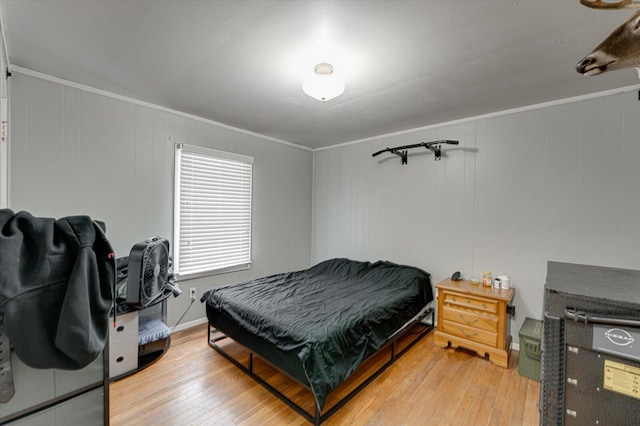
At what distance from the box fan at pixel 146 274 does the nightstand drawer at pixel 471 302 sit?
8.90 ft

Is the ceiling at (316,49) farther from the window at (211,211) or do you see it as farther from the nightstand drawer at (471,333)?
the nightstand drawer at (471,333)

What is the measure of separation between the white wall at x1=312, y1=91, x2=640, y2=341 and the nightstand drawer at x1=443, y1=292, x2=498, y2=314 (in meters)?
0.47

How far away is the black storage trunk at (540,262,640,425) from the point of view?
2.56 feet

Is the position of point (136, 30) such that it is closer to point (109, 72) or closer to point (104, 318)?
point (109, 72)

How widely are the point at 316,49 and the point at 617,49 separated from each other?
58.1 inches

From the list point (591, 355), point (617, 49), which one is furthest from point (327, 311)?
point (617, 49)

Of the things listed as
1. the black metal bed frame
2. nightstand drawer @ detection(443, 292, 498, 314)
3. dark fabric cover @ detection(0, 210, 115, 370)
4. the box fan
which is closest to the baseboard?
Result: the black metal bed frame

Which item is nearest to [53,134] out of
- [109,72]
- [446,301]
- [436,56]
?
[109,72]

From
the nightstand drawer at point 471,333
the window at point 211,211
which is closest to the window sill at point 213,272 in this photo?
the window at point 211,211

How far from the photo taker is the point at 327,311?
2266mm

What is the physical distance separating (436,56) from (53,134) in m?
3.13

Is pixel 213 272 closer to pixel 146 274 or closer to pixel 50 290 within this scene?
pixel 146 274

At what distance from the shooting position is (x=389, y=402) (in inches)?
77.5

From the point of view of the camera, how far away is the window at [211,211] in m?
3.05
